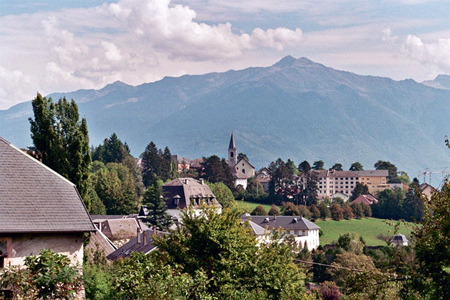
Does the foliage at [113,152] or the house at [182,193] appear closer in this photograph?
the house at [182,193]

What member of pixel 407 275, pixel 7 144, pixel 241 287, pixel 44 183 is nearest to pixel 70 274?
pixel 44 183

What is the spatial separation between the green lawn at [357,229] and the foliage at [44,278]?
277ft

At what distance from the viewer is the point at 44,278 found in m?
13.5

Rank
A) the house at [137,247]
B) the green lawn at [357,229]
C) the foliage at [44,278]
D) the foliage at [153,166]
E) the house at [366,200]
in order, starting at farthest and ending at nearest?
the house at [366,200], the foliage at [153,166], the green lawn at [357,229], the house at [137,247], the foliage at [44,278]

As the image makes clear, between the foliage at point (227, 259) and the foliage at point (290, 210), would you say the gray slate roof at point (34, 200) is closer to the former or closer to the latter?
the foliage at point (227, 259)

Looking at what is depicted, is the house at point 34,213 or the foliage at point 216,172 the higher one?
the foliage at point 216,172

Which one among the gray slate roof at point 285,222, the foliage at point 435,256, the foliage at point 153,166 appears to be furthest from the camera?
the foliage at point 153,166

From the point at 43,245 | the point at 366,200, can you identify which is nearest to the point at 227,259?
the point at 43,245

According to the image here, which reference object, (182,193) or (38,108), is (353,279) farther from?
(182,193)

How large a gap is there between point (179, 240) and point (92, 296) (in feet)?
16.8

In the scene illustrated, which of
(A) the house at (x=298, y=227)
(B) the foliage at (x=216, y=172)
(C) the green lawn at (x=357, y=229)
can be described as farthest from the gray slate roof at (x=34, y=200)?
(B) the foliage at (x=216, y=172)

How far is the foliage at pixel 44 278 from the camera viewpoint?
13.4 metres

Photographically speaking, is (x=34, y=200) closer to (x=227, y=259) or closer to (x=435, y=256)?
(x=227, y=259)

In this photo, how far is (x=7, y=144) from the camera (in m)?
16.2
